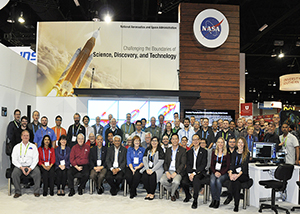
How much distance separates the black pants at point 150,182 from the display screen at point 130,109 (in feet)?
11.3

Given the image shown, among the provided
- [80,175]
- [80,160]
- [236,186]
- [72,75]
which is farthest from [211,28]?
[80,175]

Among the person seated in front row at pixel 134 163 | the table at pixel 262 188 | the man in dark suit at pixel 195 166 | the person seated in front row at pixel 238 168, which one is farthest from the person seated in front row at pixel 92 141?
the table at pixel 262 188

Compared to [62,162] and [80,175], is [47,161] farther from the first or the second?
[80,175]

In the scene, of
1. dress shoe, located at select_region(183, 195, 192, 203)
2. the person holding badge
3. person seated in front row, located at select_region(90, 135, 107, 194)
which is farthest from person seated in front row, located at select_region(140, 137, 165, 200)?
the person holding badge

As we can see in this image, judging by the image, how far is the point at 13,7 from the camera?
30.9 feet

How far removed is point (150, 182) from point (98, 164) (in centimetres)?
116

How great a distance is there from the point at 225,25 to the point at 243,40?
367 cm

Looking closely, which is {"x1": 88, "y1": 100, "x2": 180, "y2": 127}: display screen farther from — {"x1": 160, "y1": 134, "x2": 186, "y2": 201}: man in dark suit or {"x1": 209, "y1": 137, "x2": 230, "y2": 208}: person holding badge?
{"x1": 209, "y1": 137, "x2": 230, "y2": 208}: person holding badge

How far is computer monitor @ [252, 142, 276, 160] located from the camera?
17.5ft

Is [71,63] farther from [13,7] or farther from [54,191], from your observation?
[54,191]

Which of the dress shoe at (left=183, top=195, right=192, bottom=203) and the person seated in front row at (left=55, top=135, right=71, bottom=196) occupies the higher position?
the person seated in front row at (left=55, top=135, right=71, bottom=196)

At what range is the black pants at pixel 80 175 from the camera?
5704 millimetres

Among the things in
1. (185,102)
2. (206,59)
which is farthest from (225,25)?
(185,102)

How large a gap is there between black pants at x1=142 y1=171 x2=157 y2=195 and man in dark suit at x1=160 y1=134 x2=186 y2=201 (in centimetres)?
17
